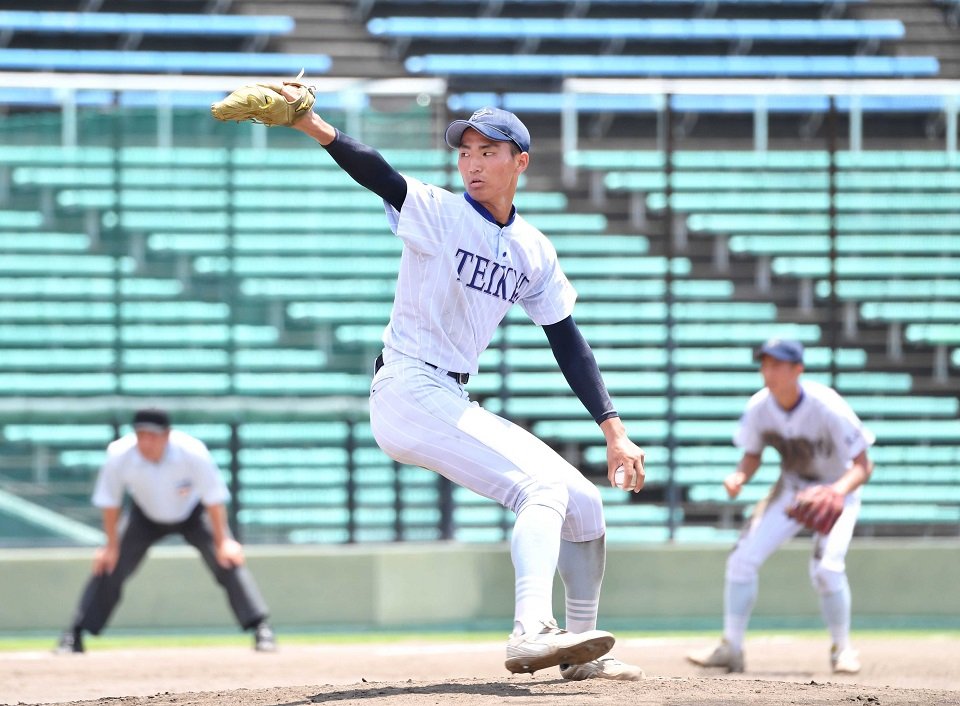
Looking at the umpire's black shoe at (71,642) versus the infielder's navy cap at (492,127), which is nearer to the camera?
the infielder's navy cap at (492,127)

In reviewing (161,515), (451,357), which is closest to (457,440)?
(451,357)

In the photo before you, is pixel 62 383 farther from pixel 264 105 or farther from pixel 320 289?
pixel 264 105

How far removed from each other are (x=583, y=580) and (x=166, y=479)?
4888 mm

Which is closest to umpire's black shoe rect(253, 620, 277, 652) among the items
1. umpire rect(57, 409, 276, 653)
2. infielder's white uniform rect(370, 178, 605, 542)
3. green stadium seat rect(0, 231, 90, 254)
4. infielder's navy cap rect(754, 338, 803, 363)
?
umpire rect(57, 409, 276, 653)

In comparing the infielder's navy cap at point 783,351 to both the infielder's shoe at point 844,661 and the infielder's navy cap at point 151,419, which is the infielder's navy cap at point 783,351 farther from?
the infielder's navy cap at point 151,419

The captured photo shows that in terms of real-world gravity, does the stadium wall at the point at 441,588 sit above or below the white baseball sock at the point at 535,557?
below

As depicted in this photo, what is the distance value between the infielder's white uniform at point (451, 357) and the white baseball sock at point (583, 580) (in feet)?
0.82

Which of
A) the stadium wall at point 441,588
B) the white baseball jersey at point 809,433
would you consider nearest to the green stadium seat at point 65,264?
the stadium wall at point 441,588

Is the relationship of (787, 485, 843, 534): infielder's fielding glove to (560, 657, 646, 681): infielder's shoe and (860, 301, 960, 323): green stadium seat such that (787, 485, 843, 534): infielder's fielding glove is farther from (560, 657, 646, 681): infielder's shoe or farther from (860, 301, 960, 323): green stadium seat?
(860, 301, 960, 323): green stadium seat

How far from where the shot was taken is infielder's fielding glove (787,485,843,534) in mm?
7590

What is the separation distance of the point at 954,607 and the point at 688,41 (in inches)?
293

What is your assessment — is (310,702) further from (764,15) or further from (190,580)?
(764,15)

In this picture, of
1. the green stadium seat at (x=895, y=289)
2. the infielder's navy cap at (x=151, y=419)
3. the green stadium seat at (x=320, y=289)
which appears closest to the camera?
the infielder's navy cap at (x=151, y=419)

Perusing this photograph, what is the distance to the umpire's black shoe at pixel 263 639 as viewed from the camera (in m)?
9.27
